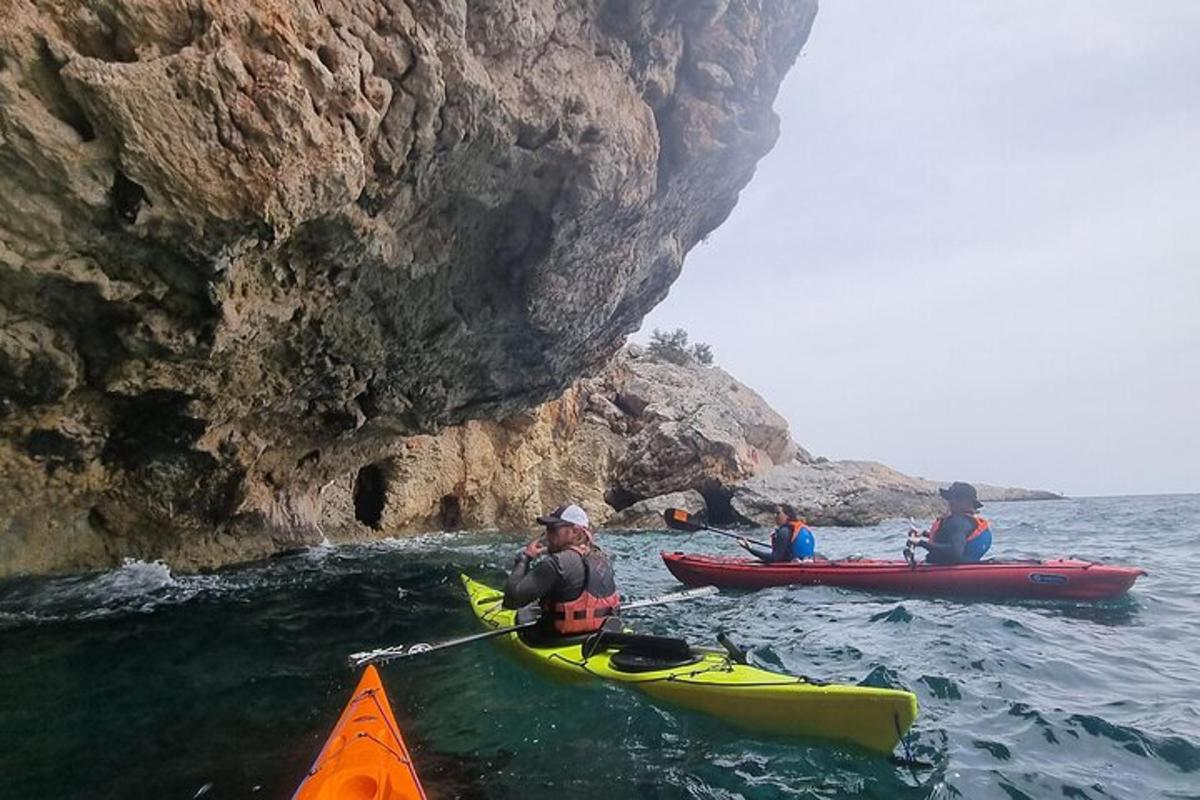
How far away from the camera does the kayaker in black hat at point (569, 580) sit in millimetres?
6355

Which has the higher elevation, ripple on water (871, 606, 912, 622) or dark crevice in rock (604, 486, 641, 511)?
dark crevice in rock (604, 486, 641, 511)

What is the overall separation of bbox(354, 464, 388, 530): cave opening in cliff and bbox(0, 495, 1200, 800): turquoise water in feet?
26.4

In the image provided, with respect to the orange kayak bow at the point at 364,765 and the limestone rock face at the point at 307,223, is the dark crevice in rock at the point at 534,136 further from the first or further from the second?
the orange kayak bow at the point at 364,765

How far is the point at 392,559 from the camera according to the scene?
48.5 ft

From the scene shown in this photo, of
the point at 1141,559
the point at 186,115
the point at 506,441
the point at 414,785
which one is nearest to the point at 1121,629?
the point at 1141,559

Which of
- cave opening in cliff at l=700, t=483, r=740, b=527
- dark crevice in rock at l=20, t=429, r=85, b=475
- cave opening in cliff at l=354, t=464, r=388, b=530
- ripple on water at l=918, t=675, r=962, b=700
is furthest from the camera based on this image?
cave opening in cliff at l=700, t=483, r=740, b=527

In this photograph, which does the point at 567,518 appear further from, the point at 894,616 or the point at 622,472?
the point at 622,472

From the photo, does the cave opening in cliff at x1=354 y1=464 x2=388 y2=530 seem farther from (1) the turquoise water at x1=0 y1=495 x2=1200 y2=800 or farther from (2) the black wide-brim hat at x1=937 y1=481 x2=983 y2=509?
(2) the black wide-brim hat at x1=937 y1=481 x2=983 y2=509

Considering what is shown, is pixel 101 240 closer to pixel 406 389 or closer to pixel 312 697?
pixel 312 697

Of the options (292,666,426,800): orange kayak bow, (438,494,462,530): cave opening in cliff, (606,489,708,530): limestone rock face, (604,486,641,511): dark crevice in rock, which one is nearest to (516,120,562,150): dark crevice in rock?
(292,666,426,800): orange kayak bow

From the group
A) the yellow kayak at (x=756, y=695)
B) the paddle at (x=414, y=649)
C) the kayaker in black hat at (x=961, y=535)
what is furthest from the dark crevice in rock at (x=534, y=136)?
the kayaker in black hat at (x=961, y=535)

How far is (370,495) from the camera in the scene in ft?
65.0

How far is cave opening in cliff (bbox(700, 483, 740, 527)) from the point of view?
83.4ft

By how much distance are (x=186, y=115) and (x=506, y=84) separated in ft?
12.2
